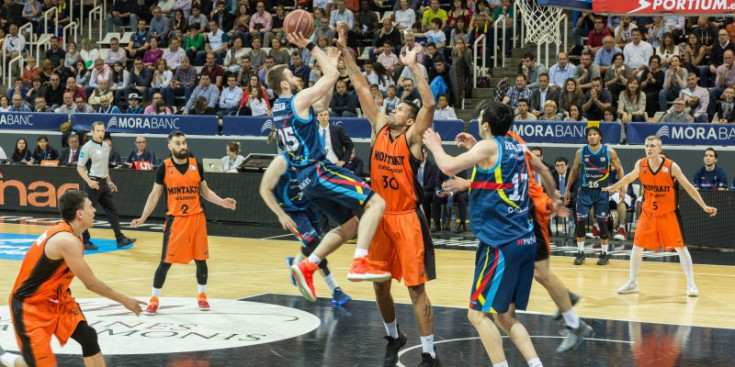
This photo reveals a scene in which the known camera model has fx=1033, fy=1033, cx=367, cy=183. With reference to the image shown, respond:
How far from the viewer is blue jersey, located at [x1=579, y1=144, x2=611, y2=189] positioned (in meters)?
14.9

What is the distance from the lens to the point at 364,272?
25.9 feet

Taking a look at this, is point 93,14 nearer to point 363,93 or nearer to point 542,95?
point 542,95

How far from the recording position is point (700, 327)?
10.4 meters

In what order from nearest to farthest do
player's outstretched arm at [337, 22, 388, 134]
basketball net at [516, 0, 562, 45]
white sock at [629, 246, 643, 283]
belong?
player's outstretched arm at [337, 22, 388, 134], white sock at [629, 246, 643, 283], basketball net at [516, 0, 562, 45]

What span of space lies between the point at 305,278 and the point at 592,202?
315 inches

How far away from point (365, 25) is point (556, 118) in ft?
21.1

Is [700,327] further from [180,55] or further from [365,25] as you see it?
[180,55]

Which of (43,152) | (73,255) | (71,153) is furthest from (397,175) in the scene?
(43,152)

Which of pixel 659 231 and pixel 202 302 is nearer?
pixel 202 302

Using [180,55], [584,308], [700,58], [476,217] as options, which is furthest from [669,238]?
[180,55]

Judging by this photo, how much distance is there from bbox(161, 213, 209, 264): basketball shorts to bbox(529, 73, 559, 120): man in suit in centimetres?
981

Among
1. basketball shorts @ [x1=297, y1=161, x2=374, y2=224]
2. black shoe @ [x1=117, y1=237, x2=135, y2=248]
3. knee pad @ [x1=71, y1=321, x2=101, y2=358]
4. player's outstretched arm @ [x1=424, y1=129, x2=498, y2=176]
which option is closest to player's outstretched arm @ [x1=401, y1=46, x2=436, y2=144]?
basketball shorts @ [x1=297, y1=161, x2=374, y2=224]

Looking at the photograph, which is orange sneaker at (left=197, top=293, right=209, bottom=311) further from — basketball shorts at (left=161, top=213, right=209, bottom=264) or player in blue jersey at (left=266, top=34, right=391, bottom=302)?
Result: player in blue jersey at (left=266, top=34, right=391, bottom=302)

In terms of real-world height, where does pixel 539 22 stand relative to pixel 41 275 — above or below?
above
